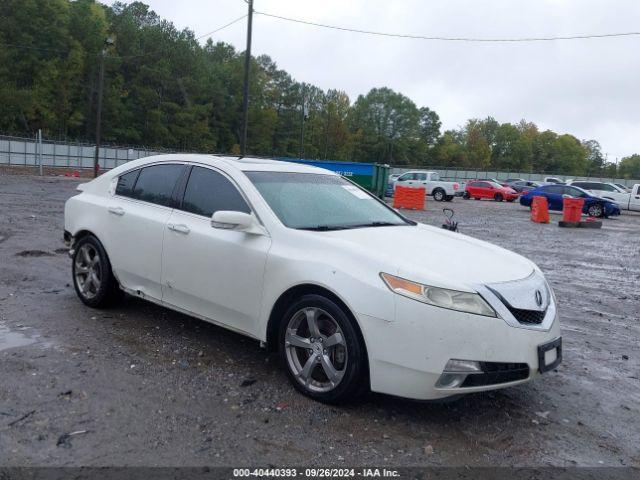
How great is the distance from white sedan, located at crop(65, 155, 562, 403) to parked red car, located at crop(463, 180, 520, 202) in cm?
3821

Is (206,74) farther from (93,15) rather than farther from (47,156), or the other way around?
(47,156)

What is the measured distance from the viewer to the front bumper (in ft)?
11.6

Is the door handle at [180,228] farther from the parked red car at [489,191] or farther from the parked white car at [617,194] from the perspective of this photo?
the parked red car at [489,191]

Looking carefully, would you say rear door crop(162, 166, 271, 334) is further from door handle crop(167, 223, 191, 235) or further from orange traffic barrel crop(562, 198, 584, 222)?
orange traffic barrel crop(562, 198, 584, 222)

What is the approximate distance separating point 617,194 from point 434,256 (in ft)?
107

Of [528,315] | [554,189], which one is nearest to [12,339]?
[528,315]

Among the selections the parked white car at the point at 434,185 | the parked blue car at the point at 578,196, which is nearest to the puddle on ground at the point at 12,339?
the parked blue car at the point at 578,196

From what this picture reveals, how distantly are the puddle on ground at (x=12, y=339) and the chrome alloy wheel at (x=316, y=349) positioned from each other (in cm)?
226

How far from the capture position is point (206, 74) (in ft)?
293

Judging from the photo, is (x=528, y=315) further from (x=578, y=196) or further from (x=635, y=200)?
(x=635, y=200)

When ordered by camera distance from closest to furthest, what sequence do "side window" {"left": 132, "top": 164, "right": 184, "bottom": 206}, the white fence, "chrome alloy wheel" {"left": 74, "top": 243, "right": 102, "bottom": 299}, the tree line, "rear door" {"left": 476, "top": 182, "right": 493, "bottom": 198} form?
"side window" {"left": 132, "top": 164, "right": 184, "bottom": 206} → "chrome alloy wheel" {"left": 74, "top": 243, "right": 102, "bottom": 299} → the white fence → "rear door" {"left": 476, "top": 182, "right": 493, "bottom": 198} → the tree line

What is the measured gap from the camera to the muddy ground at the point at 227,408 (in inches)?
131

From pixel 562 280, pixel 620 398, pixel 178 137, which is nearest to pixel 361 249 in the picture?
pixel 620 398

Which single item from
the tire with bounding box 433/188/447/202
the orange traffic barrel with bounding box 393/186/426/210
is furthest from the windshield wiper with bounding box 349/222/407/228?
the tire with bounding box 433/188/447/202
